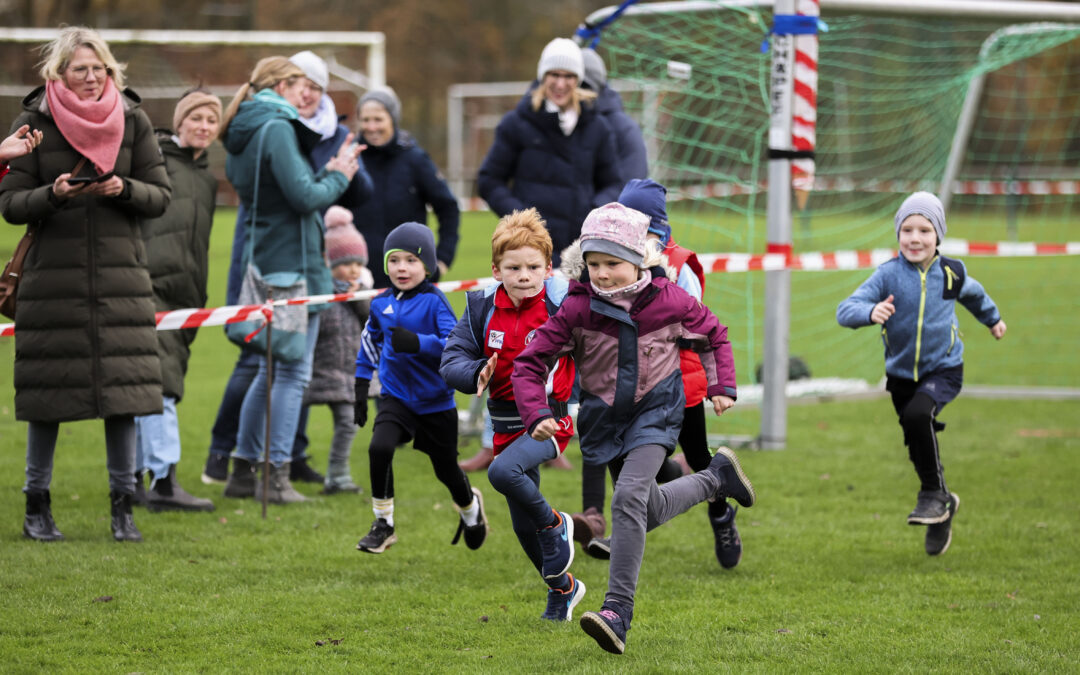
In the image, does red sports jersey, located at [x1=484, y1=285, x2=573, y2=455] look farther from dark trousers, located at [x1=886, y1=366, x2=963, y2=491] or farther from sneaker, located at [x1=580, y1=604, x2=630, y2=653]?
dark trousers, located at [x1=886, y1=366, x2=963, y2=491]

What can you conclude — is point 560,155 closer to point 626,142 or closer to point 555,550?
point 626,142

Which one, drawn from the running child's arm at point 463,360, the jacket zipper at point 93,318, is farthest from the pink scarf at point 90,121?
the running child's arm at point 463,360

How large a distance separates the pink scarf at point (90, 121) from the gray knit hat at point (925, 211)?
3.51m

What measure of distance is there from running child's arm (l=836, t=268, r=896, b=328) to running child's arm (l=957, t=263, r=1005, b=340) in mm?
356

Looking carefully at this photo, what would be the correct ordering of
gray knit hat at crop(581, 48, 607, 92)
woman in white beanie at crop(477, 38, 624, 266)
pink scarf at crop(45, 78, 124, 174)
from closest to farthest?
pink scarf at crop(45, 78, 124, 174), woman in white beanie at crop(477, 38, 624, 266), gray knit hat at crop(581, 48, 607, 92)

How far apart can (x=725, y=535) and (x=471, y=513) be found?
1096 millimetres

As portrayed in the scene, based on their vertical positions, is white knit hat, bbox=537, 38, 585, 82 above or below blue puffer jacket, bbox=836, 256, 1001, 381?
above

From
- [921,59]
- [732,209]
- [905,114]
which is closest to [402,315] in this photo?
[732,209]

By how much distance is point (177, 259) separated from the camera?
665 centimetres

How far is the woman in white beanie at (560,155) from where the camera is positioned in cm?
770

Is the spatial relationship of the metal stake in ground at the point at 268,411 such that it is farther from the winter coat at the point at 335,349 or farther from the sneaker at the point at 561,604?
the sneaker at the point at 561,604

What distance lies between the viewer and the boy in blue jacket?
5824mm

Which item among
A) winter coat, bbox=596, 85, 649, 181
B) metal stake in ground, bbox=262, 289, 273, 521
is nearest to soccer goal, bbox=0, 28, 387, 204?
winter coat, bbox=596, 85, 649, 181

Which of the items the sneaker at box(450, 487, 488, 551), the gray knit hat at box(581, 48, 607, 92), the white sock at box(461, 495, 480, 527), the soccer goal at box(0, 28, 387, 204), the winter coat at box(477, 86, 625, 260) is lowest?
the sneaker at box(450, 487, 488, 551)
